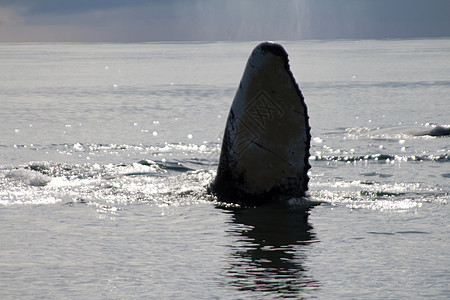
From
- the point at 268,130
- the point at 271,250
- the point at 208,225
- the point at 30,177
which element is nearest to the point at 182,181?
the point at 30,177

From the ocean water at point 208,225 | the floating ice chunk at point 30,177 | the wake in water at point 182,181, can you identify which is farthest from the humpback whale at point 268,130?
the floating ice chunk at point 30,177

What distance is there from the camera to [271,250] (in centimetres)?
755

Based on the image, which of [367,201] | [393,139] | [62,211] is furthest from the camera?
[393,139]

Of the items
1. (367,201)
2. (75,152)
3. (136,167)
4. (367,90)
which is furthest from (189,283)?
(367,90)

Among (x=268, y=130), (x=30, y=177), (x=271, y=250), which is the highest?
(x=268, y=130)

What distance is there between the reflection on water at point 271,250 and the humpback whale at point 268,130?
39cm

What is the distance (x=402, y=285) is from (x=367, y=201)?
403cm

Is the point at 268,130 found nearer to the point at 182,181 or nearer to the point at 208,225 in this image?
the point at 208,225

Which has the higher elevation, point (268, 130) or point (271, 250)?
point (268, 130)

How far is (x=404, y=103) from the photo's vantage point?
31344mm

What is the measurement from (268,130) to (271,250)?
2.11 meters

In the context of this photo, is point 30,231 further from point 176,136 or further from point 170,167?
point 176,136

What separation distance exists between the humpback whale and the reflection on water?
1.28ft

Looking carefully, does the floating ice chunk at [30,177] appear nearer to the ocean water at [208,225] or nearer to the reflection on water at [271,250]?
the ocean water at [208,225]
